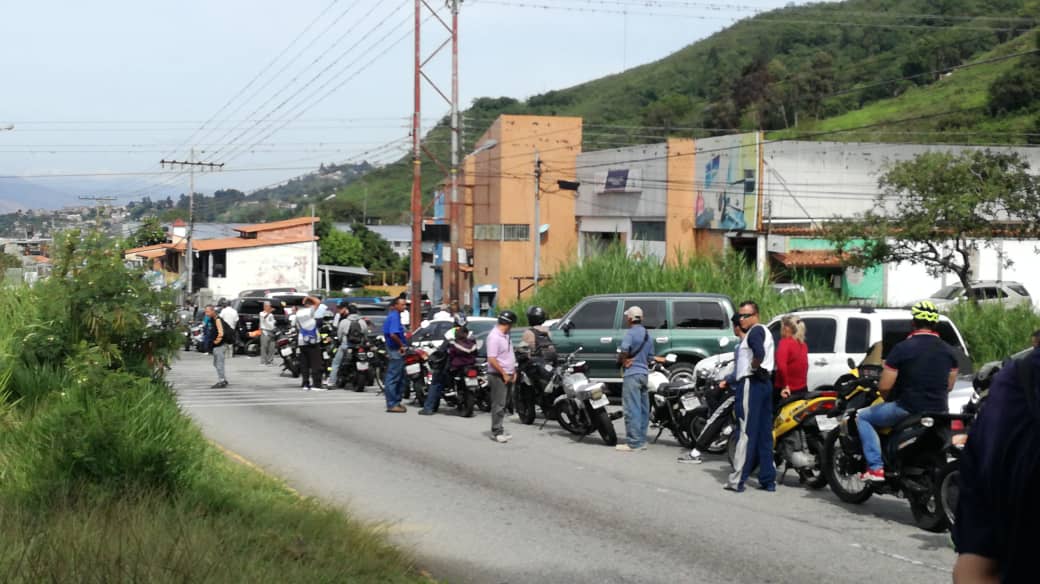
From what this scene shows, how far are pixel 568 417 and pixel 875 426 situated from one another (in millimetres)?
6523

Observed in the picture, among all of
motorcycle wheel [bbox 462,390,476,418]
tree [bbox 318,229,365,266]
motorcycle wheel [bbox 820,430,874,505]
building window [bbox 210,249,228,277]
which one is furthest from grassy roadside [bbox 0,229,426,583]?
tree [bbox 318,229,365,266]

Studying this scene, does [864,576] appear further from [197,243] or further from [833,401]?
[197,243]

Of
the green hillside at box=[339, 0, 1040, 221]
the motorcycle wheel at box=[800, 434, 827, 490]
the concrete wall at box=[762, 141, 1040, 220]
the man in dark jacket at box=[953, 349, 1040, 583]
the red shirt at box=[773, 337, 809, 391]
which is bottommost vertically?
the motorcycle wheel at box=[800, 434, 827, 490]

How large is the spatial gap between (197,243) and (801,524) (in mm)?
77742

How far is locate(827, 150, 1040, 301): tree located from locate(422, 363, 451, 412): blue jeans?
55.7ft

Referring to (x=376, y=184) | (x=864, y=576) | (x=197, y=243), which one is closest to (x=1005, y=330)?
(x=864, y=576)

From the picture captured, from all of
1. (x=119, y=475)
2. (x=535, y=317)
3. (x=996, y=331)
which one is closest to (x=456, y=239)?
(x=996, y=331)

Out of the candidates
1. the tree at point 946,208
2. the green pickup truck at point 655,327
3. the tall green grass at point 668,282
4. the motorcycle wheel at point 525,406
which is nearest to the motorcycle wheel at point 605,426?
the motorcycle wheel at point 525,406

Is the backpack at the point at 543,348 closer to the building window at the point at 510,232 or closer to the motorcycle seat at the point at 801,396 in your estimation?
the motorcycle seat at the point at 801,396

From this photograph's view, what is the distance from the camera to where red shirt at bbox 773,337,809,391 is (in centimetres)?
1384

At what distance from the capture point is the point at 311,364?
26078 millimetres

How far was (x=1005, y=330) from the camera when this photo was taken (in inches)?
951

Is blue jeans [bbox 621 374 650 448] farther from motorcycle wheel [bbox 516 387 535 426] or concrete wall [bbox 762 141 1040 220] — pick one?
concrete wall [bbox 762 141 1040 220]

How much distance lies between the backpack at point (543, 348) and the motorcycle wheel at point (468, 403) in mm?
1817
